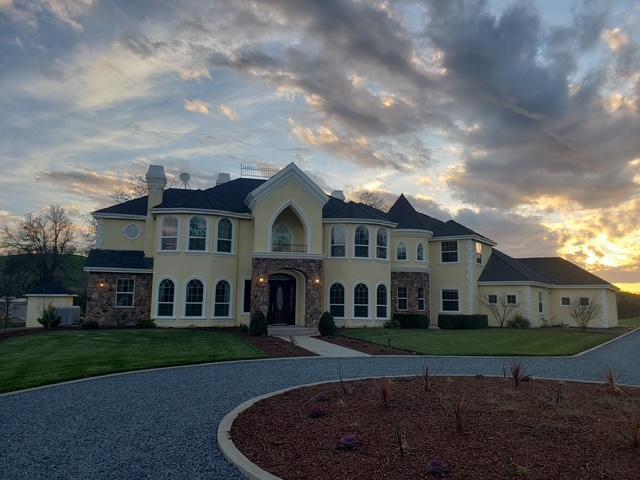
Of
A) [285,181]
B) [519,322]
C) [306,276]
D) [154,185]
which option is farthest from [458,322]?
[154,185]

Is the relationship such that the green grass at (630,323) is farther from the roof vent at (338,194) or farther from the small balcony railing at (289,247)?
the small balcony railing at (289,247)

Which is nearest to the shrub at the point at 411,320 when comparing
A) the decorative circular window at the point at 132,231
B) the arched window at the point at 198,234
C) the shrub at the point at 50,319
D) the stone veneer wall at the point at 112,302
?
the arched window at the point at 198,234

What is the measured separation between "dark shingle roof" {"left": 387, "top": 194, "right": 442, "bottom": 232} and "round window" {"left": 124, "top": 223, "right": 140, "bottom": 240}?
17401mm

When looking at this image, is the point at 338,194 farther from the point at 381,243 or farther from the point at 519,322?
the point at 519,322

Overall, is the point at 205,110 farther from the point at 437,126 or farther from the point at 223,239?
the point at 437,126

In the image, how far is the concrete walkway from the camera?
16.4 m

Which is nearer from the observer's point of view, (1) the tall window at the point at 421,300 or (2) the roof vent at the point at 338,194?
(1) the tall window at the point at 421,300

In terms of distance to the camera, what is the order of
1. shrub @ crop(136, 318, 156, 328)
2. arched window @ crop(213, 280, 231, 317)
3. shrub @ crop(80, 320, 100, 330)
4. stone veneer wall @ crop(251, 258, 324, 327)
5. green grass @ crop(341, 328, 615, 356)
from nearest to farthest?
1. green grass @ crop(341, 328, 615, 356)
2. shrub @ crop(80, 320, 100, 330)
3. shrub @ crop(136, 318, 156, 328)
4. stone veneer wall @ crop(251, 258, 324, 327)
5. arched window @ crop(213, 280, 231, 317)

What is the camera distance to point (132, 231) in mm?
29531

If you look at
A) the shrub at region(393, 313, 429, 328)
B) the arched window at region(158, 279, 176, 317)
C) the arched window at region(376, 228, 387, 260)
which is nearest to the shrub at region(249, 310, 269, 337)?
the arched window at region(158, 279, 176, 317)

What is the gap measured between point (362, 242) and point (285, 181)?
241 inches

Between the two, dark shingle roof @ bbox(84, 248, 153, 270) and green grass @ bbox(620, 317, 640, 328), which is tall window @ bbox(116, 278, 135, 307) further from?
green grass @ bbox(620, 317, 640, 328)

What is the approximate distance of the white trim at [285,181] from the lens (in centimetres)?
2631

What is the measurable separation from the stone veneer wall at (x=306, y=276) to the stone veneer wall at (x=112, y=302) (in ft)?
22.9
